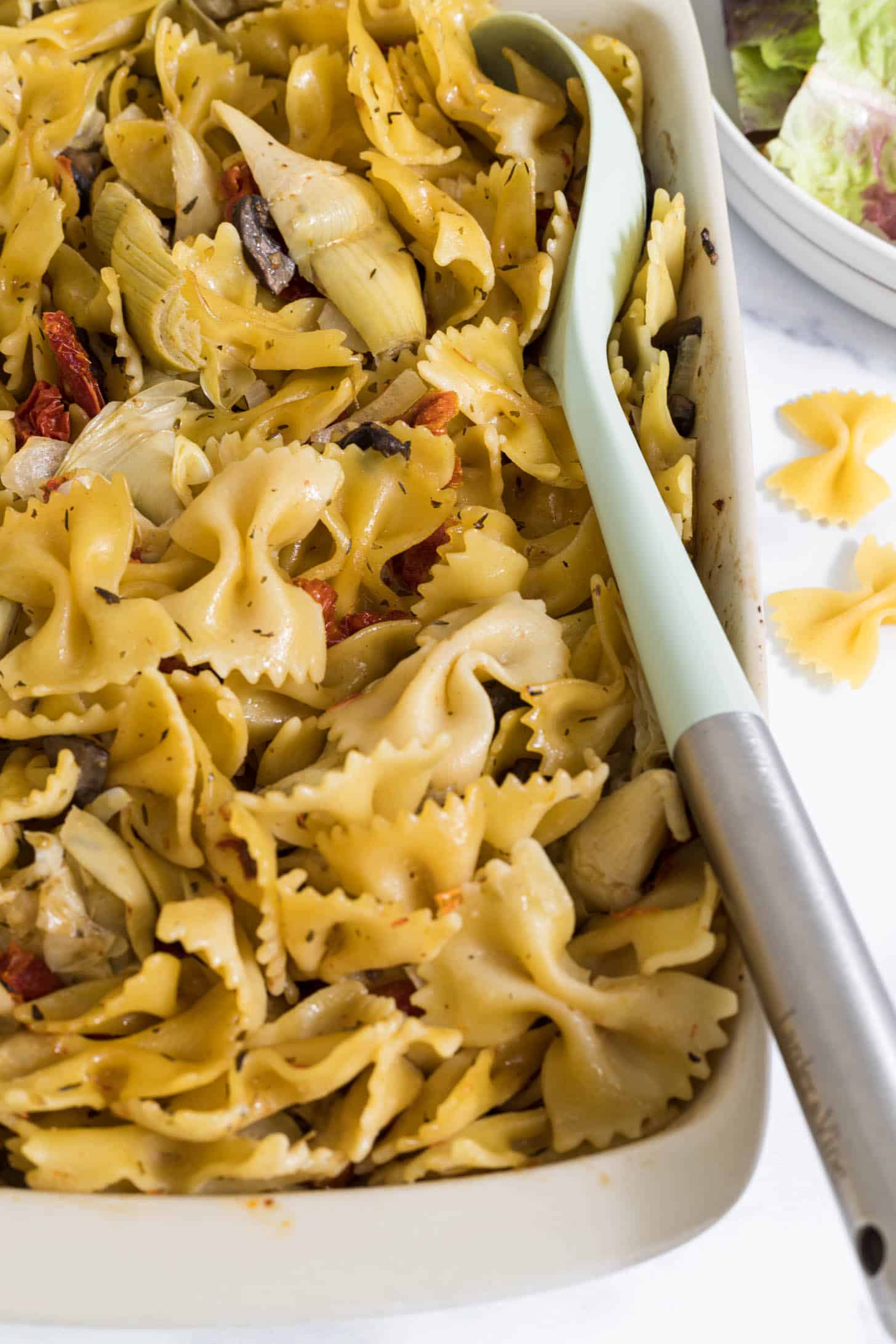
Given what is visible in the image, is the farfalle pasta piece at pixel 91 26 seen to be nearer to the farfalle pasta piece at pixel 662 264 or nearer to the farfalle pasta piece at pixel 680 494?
the farfalle pasta piece at pixel 662 264

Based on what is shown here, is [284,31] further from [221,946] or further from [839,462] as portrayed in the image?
[221,946]

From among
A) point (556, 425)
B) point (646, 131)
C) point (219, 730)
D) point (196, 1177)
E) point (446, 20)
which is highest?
point (446, 20)

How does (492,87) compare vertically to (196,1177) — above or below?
above

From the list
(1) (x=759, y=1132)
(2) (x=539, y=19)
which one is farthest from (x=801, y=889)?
(2) (x=539, y=19)

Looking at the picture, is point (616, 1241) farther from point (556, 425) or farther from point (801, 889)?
point (556, 425)

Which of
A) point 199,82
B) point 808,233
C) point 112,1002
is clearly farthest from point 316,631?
point 808,233

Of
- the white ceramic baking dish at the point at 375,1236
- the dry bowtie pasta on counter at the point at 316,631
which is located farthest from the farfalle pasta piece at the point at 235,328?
the white ceramic baking dish at the point at 375,1236

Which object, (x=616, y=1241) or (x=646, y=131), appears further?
(x=646, y=131)
